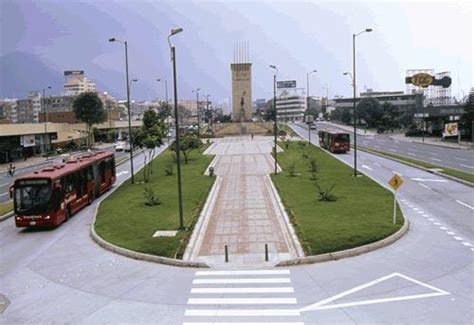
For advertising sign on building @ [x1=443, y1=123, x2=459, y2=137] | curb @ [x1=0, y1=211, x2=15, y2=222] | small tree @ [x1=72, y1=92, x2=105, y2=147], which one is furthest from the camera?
small tree @ [x1=72, y1=92, x2=105, y2=147]

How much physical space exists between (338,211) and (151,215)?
29.3 ft

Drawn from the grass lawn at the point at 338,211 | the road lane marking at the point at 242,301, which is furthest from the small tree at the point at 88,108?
the road lane marking at the point at 242,301

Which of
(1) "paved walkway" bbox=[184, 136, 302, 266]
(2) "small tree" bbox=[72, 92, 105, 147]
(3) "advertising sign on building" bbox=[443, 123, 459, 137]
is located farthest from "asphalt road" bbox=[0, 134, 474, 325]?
(2) "small tree" bbox=[72, 92, 105, 147]

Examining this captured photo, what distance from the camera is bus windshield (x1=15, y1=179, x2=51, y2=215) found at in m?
25.6

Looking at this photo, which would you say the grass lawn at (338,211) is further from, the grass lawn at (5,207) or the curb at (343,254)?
the grass lawn at (5,207)

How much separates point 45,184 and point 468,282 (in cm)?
1897

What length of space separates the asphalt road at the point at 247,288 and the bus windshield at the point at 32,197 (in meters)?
3.94

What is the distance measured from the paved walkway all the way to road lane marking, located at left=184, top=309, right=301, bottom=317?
13.4 feet

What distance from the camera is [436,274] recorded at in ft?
53.8

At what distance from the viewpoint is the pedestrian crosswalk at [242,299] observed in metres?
13.1

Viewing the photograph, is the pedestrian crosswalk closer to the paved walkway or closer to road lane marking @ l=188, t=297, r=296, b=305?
road lane marking @ l=188, t=297, r=296, b=305

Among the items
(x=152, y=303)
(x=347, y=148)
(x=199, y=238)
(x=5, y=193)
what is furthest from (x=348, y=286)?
(x=347, y=148)

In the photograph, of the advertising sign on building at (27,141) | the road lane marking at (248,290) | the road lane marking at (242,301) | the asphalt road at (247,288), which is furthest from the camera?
the advertising sign on building at (27,141)

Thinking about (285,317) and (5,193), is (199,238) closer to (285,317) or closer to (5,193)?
(285,317)
